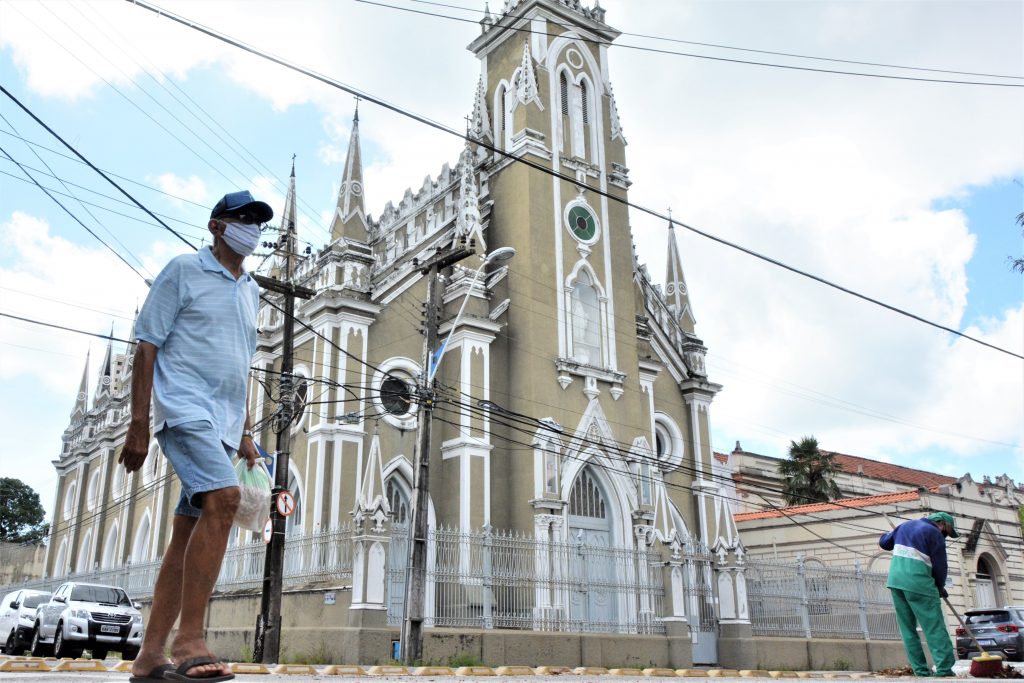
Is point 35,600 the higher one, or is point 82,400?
point 82,400

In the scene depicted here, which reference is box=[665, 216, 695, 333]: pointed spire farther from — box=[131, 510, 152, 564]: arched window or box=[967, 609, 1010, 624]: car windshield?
box=[131, 510, 152, 564]: arched window

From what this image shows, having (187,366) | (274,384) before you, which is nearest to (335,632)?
(274,384)

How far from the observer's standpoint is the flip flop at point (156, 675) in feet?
13.0

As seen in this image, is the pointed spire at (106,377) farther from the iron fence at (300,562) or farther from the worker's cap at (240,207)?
the worker's cap at (240,207)

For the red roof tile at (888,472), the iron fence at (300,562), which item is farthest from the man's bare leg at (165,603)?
the red roof tile at (888,472)

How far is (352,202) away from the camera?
27.1 meters

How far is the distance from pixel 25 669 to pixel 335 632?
973cm

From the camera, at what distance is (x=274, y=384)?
2766cm

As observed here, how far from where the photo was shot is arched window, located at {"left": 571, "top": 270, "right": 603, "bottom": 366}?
27.8 metres

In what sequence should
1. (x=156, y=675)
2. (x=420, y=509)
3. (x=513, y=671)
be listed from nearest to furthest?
(x=156, y=675) → (x=513, y=671) → (x=420, y=509)

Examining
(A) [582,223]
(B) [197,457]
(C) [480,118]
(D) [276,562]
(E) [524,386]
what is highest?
(C) [480,118]

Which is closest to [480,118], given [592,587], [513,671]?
[592,587]

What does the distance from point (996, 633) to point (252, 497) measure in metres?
22.1

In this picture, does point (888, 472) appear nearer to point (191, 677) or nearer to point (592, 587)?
point (592, 587)
